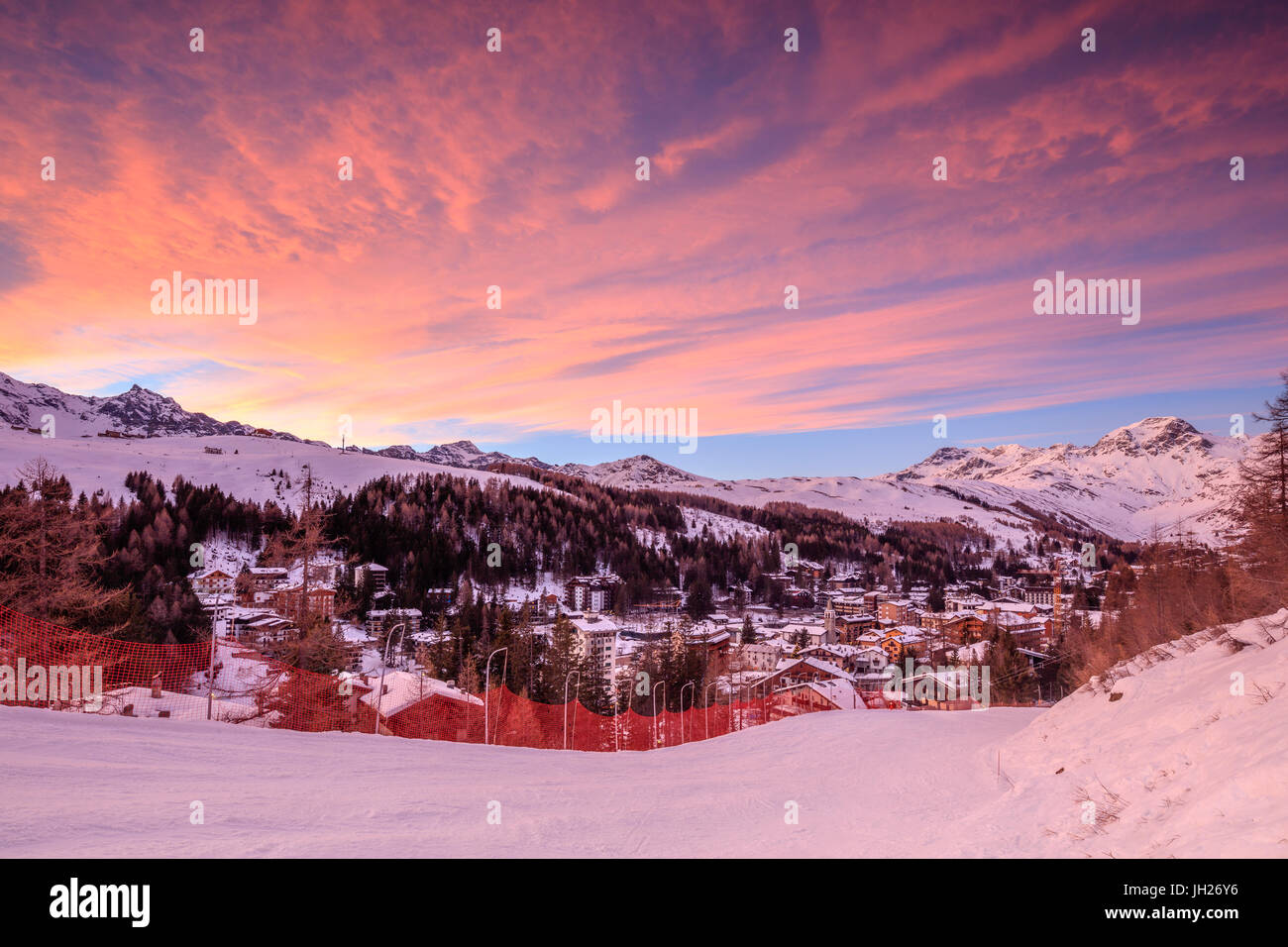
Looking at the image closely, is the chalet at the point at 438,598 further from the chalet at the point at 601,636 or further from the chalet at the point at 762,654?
the chalet at the point at 762,654

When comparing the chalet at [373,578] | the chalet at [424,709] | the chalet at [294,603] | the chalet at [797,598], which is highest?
the chalet at [294,603]

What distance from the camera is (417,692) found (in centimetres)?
2714

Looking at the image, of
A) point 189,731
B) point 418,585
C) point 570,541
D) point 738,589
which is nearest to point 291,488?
point 570,541

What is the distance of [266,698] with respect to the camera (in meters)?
21.8

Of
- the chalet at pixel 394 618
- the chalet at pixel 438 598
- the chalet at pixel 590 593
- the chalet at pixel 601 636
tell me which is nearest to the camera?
the chalet at pixel 601 636

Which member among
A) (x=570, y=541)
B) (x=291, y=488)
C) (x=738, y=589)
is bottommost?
(x=738, y=589)

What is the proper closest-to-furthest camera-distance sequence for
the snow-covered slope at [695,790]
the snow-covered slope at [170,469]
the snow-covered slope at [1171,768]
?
the snow-covered slope at [1171,768], the snow-covered slope at [695,790], the snow-covered slope at [170,469]

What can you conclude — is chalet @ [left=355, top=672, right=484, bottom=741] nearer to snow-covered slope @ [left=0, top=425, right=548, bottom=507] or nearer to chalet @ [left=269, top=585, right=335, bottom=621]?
chalet @ [left=269, top=585, right=335, bottom=621]

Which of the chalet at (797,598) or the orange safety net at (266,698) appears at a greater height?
the orange safety net at (266,698)

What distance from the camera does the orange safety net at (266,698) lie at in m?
16.2

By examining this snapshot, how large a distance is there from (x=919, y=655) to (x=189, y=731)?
86.2 metres

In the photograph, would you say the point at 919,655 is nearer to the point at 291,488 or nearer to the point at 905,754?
the point at 905,754

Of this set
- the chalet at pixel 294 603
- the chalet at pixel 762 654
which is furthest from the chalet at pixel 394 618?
the chalet at pixel 294 603

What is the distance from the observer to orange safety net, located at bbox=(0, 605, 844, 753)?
16.2m
